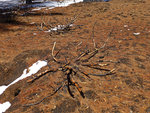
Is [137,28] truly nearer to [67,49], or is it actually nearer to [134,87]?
[67,49]

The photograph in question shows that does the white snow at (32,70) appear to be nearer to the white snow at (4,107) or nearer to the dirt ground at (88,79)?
the dirt ground at (88,79)

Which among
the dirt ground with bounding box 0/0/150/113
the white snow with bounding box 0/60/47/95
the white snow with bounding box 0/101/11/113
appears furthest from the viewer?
the white snow with bounding box 0/60/47/95

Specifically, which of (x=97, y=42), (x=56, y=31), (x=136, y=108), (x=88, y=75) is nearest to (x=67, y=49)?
(x=97, y=42)

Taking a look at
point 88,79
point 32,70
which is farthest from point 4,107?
point 88,79

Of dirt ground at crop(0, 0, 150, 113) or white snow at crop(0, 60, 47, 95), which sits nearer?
dirt ground at crop(0, 0, 150, 113)

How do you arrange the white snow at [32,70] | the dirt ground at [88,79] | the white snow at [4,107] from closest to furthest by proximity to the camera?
1. the dirt ground at [88,79]
2. the white snow at [4,107]
3. the white snow at [32,70]

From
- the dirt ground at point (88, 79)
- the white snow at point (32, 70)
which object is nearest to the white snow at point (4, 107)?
the dirt ground at point (88, 79)

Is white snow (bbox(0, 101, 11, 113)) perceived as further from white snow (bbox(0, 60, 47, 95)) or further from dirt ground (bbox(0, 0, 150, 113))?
white snow (bbox(0, 60, 47, 95))

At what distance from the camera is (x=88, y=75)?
1.65m

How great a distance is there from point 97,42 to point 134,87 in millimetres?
1383

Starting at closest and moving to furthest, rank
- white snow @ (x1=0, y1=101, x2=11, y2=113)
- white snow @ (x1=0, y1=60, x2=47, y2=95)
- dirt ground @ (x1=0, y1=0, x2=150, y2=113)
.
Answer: dirt ground @ (x1=0, y1=0, x2=150, y2=113) < white snow @ (x1=0, y1=101, x2=11, y2=113) < white snow @ (x1=0, y1=60, x2=47, y2=95)

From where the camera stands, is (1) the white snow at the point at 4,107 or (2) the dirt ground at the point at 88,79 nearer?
(2) the dirt ground at the point at 88,79

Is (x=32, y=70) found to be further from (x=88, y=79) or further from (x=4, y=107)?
(x=88, y=79)

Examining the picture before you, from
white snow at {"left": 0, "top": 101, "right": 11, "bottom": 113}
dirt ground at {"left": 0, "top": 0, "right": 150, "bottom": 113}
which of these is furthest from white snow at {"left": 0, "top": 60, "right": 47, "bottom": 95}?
white snow at {"left": 0, "top": 101, "right": 11, "bottom": 113}
